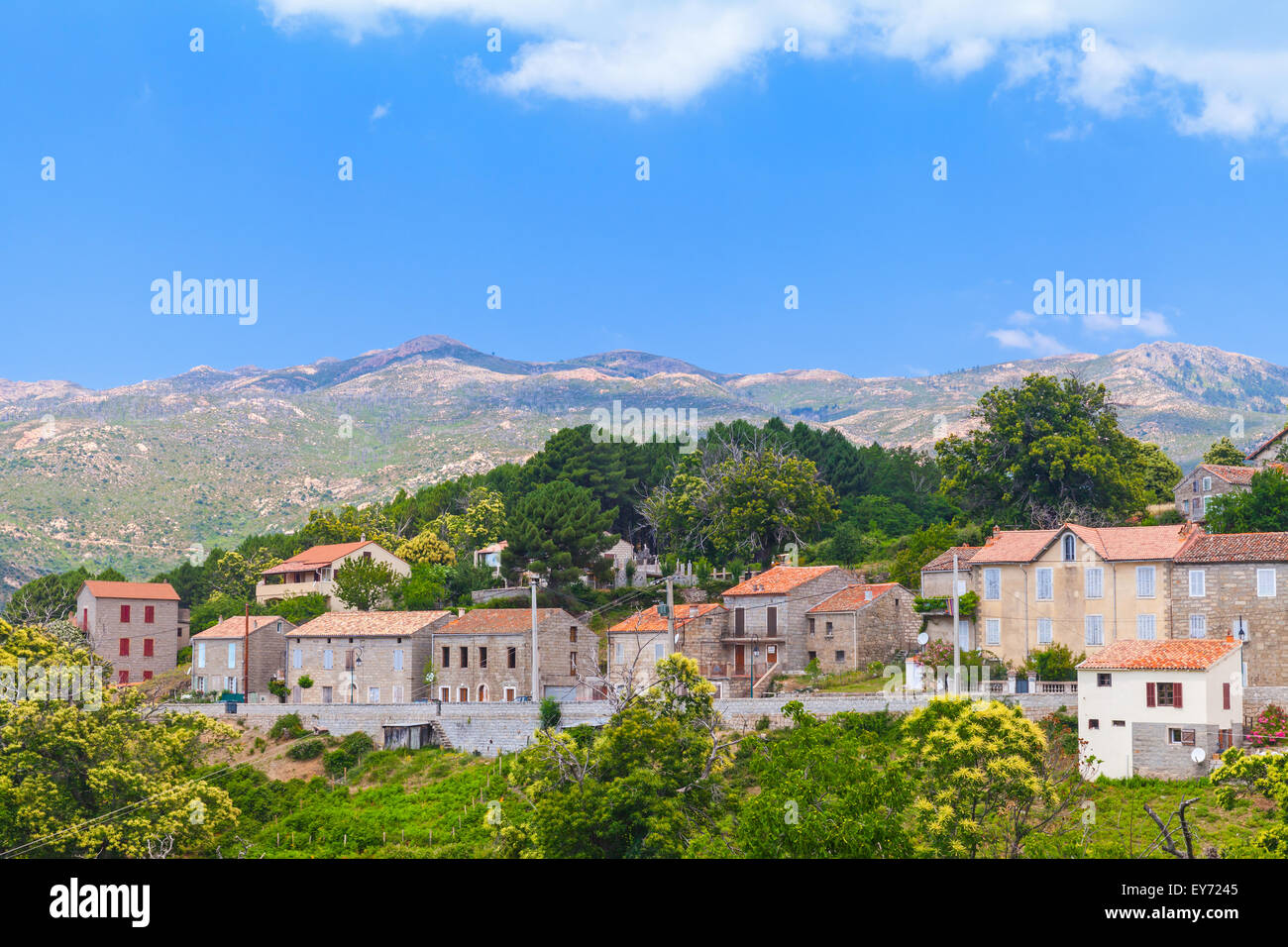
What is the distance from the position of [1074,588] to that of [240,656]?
4851 centimetres

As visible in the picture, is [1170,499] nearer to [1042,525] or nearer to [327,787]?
[1042,525]

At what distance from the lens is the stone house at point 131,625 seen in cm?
8144

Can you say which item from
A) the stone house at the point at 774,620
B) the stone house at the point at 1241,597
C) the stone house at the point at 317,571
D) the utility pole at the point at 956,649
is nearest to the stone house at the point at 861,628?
the stone house at the point at 774,620

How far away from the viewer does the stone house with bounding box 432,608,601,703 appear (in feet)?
207

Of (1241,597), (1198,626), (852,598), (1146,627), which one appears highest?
(1241,597)

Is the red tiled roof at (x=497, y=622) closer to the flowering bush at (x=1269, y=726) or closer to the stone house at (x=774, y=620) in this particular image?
the stone house at (x=774, y=620)

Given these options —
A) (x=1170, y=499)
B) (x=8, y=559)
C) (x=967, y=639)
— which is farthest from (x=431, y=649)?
(x=8, y=559)

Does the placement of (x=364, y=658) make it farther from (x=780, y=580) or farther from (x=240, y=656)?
(x=780, y=580)

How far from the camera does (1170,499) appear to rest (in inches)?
3519

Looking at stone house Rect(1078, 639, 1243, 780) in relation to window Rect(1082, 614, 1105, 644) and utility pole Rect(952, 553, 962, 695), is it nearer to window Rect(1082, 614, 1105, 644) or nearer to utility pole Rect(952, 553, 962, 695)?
window Rect(1082, 614, 1105, 644)

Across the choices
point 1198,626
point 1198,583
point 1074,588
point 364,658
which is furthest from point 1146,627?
point 364,658

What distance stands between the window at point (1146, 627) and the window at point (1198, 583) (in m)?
1.92

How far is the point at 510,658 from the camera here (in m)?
63.3

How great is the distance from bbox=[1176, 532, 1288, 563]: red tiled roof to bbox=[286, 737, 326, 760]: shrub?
4172cm
